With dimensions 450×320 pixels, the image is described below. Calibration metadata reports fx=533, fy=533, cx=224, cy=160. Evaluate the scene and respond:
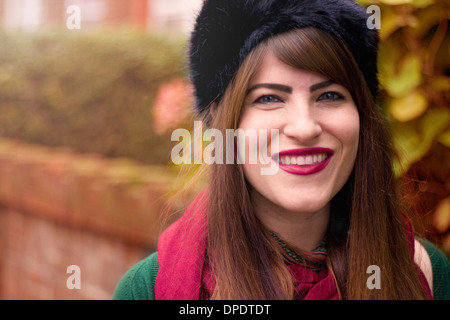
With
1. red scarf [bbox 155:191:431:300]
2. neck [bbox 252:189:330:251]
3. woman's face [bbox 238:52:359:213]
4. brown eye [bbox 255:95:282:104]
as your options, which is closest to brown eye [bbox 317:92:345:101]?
woman's face [bbox 238:52:359:213]

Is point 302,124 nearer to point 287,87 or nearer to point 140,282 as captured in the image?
point 287,87

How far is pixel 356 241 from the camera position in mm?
1478

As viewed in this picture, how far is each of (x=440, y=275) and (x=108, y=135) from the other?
3413 mm

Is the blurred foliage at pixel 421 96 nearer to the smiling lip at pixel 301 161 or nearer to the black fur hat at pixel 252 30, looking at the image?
the black fur hat at pixel 252 30

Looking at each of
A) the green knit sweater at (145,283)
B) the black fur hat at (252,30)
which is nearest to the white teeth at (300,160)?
the black fur hat at (252,30)

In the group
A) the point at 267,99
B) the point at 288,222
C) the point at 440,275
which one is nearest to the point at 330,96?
the point at 267,99

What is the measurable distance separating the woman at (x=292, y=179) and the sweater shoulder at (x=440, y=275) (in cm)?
2

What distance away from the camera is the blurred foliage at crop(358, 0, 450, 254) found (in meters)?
1.93

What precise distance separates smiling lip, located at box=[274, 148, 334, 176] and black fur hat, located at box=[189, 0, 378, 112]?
0.84 feet

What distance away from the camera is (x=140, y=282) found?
4.94 feet

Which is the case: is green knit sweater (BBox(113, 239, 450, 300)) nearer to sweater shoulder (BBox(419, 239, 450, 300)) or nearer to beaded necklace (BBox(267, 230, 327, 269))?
sweater shoulder (BBox(419, 239, 450, 300))

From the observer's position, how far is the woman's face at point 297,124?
1333 mm

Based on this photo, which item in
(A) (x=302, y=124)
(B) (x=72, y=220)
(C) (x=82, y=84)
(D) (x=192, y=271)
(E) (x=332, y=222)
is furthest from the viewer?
Result: (C) (x=82, y=84)
